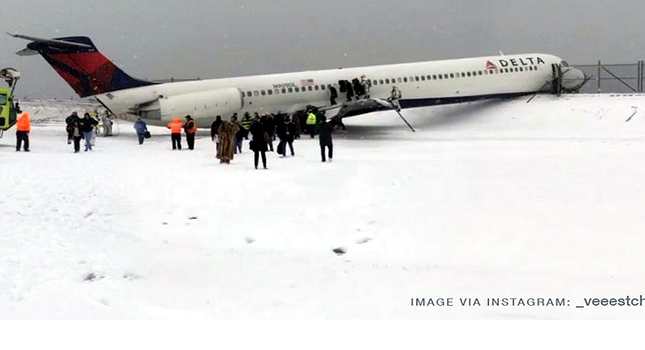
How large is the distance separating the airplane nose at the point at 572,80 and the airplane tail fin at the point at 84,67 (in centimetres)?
2184

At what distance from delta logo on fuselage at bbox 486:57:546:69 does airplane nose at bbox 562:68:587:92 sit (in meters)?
1.39

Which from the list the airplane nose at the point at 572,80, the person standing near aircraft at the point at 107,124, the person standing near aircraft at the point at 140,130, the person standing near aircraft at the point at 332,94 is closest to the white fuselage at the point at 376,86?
the person standing near aircraft at the point at 332,94

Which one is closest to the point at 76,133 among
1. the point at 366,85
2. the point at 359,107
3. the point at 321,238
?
the point at 359,107

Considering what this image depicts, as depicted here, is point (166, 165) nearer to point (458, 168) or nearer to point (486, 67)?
point (458, 168)

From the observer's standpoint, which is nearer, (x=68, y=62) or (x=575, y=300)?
(x=575, y=300)

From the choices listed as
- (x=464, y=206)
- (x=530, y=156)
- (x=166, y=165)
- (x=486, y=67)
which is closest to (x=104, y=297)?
(x=464, y=206)

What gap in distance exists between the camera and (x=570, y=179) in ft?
39.5

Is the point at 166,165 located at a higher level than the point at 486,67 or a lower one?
lower

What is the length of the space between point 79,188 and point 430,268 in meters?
6.89

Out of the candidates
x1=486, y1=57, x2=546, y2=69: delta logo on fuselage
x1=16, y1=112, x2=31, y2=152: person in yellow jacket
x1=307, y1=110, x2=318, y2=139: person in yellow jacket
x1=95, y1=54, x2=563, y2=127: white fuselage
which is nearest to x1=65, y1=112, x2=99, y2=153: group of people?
x1=16, y1=112, x2=31, y2=152: person in yellow jacket

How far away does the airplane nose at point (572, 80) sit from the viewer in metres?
33.1

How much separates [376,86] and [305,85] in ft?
11.5

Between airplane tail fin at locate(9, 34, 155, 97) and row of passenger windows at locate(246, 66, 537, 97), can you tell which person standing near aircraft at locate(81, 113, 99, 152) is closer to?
airplane tail fin at locate(9, 34, 155, 97)

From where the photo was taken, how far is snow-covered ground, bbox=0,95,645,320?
6586 millimetres
